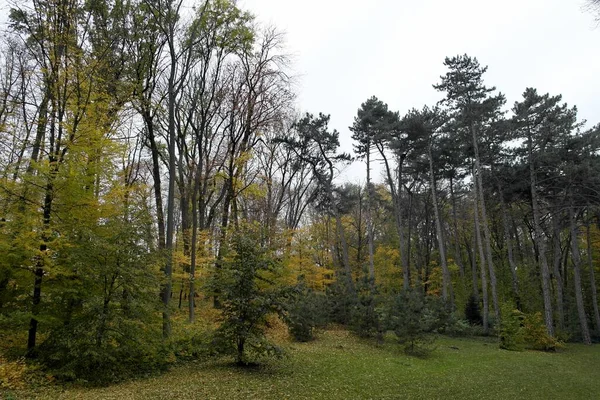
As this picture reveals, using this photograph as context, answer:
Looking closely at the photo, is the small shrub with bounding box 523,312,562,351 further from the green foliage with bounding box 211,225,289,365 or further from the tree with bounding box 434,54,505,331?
the green foliage with bounding box 211,225,289,365

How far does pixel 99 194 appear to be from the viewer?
994cm

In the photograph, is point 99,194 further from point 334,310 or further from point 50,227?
point 334,310

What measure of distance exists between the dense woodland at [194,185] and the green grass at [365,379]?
85 centimetres

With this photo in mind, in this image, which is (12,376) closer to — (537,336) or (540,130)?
(537,336)

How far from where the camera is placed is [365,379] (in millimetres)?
8805

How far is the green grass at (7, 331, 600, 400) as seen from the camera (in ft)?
22.8

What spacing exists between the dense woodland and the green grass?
0.85 metres

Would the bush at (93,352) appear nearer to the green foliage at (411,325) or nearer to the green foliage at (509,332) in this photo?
the green foliage at (411,325)

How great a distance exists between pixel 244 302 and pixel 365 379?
11.3 ft

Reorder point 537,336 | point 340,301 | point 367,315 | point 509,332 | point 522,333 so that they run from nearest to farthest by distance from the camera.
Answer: point 367,315 → point 509,332 → point 522,333 → point 537,336 → point 340,301

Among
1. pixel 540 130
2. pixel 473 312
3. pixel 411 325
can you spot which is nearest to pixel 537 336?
pixel 473 312

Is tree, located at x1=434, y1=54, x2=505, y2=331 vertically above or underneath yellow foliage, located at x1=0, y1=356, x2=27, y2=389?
above

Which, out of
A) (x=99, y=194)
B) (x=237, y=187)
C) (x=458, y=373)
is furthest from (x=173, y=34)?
(x=458, y=373)

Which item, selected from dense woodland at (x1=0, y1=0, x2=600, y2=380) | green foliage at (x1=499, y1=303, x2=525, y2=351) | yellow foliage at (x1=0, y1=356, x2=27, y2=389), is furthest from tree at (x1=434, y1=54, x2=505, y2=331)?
yellow foliage at (x1=0, y1=356, x2=27, y2=389)
